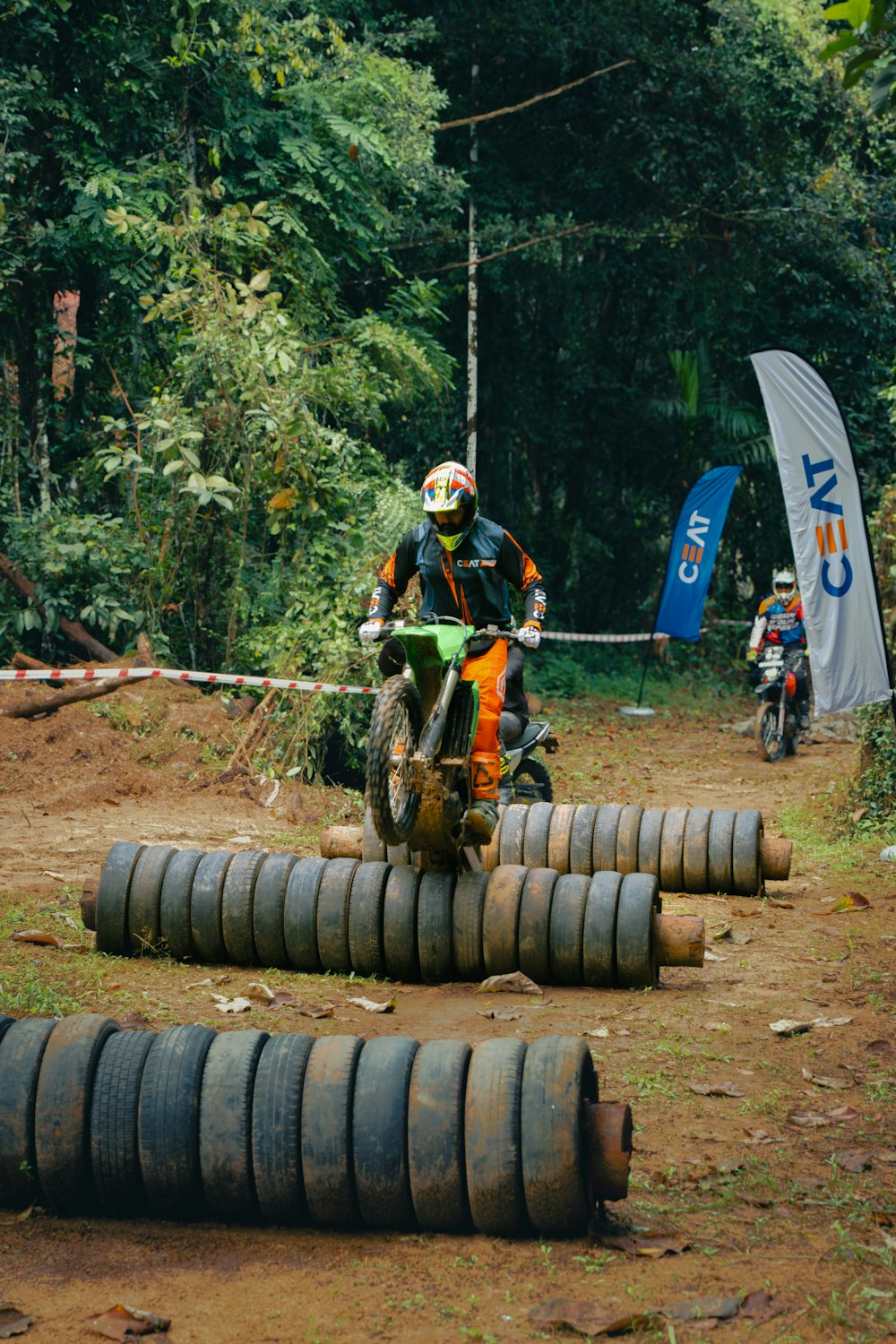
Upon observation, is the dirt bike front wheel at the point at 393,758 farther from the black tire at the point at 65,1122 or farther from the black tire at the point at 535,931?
the black tire at the point at 65,1122

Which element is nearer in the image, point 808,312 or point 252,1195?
point 252,1195

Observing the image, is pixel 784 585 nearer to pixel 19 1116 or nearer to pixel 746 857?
pixel 746 857

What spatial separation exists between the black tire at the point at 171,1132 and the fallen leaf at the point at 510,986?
7.53 ft

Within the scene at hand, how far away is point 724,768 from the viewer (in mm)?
15000

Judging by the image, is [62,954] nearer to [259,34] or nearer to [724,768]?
[724,768]

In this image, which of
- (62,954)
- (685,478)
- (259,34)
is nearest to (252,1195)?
(62,954)

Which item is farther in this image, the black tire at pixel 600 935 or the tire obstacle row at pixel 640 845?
the tire obstacle row at pixel 640 845

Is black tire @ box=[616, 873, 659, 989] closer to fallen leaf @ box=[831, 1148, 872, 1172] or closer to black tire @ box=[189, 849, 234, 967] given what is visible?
fallen leaf @ box=[831, 1148, 872, 1172]

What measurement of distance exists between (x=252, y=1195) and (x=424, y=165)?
57.6 ft

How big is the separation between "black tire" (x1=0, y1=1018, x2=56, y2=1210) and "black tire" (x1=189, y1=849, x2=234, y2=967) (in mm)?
2342

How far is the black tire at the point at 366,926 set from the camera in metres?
6.23

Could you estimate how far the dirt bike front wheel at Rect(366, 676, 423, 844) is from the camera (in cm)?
594

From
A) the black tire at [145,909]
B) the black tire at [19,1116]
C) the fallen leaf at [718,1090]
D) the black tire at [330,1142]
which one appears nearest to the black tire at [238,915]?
the black tire at [145,909]

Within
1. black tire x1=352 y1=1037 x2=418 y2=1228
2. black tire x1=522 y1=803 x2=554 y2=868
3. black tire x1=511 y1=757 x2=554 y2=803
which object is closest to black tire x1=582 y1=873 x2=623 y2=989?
black tire x1=522 y1=803 x2=554 y2=868
